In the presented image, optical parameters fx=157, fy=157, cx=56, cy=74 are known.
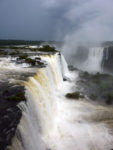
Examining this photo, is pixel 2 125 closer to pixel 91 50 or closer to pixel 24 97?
pixel 24 97

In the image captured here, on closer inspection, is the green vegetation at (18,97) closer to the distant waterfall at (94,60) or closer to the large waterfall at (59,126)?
the large waterfall at (59,126)

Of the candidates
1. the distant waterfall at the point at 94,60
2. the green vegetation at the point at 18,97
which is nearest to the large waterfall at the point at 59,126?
the green vegetation at the point at 18,97

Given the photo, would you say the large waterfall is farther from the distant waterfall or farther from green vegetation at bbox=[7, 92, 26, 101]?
the distant waterfall

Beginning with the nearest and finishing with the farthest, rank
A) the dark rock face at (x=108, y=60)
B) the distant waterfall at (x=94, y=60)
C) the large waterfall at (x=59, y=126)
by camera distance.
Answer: the large waterfall at (x=59, y=126) < the dark rock face at (x=108, y=60) < the distant waterfall at (x=94, y=60)

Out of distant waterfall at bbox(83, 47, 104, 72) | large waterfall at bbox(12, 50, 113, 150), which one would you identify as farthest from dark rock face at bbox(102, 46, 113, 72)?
large waterfall at bbox(12, 50, 113, 150)

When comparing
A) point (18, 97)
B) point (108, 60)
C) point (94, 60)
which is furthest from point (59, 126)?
point (94, 60)

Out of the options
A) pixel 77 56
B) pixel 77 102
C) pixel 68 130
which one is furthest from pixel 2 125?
pixel 77 56

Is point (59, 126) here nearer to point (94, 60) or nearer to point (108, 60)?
point (108, 60)
